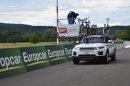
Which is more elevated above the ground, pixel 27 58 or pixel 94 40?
pixel 94 40

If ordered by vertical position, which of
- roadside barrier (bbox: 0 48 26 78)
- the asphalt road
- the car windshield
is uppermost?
the car windshield

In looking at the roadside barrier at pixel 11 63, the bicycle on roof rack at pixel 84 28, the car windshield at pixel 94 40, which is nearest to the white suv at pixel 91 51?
the car windshield at pixel 94 40

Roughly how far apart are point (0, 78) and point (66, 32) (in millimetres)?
24180

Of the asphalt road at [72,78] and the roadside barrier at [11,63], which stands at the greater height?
the roadside barrier at [11,63]

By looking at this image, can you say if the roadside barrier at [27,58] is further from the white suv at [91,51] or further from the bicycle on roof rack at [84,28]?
the bicycle on roof rack at [84,28]

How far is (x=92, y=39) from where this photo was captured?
62.8 ft

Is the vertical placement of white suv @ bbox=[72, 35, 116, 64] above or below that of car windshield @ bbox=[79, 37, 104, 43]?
below

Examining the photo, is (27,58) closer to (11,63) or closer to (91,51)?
(11,63)

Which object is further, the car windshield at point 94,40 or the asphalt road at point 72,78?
the car windshield at point 94,40

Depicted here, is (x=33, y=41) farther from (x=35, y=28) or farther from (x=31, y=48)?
(x=31, y=48)

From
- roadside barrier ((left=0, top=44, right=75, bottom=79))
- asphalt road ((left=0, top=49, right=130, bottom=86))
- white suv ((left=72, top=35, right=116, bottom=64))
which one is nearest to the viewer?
asphalt road ((left=0, top=49, right=130, bottom=86))

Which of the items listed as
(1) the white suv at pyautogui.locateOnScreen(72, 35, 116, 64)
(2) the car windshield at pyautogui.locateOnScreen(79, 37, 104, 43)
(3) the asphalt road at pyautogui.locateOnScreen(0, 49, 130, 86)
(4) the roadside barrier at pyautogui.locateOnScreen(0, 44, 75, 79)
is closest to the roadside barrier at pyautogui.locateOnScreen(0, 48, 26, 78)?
(4) the roadside barrier at pyautogui.locateOnScreen(0, 44, 75, 79)

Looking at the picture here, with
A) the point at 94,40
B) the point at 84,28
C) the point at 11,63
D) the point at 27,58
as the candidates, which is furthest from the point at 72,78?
the point at 84,28

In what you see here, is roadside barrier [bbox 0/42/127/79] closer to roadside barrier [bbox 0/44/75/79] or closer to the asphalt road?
roadside barrier [bbox 0/44/75/79]
